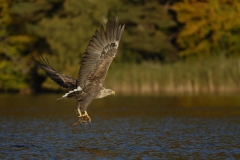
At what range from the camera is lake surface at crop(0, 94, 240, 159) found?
44.8 ft

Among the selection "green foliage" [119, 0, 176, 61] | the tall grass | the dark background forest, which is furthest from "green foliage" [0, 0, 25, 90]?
"green foliage" [119, 0, 176, 61]

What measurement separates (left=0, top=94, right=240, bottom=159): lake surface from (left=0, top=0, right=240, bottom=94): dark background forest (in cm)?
779

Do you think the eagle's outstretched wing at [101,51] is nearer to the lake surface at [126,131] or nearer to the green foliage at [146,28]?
the lake surface at [126,131]

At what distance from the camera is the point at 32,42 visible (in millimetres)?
43812

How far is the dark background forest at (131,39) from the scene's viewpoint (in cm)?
3669

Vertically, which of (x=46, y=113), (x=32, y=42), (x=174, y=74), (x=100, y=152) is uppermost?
(x=32, y=42)

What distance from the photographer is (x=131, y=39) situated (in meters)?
45.9

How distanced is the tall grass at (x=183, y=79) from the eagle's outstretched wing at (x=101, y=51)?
765 inches

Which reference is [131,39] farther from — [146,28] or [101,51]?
[101,51]

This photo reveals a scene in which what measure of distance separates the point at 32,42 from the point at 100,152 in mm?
30681

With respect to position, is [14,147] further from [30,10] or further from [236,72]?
[30,10]

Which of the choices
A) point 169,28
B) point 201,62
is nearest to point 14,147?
point 201,62

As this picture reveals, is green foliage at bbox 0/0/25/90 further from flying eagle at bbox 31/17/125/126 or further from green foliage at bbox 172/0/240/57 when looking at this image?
flying eagle at bbox 31/17/125/126

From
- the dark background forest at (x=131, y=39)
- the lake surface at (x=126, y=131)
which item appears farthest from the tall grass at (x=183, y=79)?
the lake surface at (x=126, y=131)
